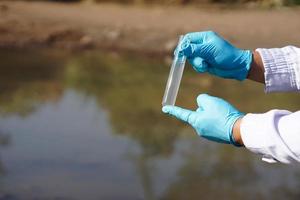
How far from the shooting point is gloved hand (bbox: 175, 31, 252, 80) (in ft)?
5.08

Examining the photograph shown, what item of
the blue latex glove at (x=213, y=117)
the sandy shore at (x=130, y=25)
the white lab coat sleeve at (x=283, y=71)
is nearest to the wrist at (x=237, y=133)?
the blue latex glove at (x=213, y=117)

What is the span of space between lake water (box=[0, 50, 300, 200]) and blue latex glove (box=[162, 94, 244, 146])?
213 cm

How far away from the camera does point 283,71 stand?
1.49 m

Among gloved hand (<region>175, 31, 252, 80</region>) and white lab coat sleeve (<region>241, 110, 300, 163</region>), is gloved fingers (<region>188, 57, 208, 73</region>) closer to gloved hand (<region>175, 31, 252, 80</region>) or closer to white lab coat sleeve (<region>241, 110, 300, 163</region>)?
gloved hand (<region>175, 31, 252, 80</region>)

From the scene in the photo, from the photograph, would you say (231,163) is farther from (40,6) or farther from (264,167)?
(40,6)

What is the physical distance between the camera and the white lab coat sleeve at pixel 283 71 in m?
1.49

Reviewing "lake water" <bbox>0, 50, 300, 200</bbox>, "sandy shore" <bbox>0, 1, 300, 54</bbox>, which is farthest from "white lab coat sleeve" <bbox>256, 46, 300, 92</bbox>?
"sandy shore" <bbox>0, 1, 300, 54</bbox>

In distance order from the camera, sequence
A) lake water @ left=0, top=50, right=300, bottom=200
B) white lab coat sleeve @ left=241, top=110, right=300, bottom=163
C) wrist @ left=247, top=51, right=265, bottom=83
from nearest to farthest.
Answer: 1. white lab coat sleeve @ left=241, top=110, right=300, bottom=163
2. wrist @ left=247, top=51, right=265, bottom=83
3. lake water @ left=0, top=50, right=300, bottom=200

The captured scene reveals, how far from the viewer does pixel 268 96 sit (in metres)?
5.53

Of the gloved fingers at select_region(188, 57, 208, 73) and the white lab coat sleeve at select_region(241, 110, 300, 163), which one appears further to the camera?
the gloved fingers at select_region(188, 57, 208, 73)

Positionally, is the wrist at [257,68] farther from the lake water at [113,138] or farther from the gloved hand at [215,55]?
the lake water at [113,138]

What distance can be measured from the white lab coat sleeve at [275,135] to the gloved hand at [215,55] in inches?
8.7

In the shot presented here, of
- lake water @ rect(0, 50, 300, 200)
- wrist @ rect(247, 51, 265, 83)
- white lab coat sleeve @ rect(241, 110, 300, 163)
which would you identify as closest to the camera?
white lab coat sleeve @ rect(241, 110, 300, 163)

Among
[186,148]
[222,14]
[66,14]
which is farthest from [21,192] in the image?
[222,14]
